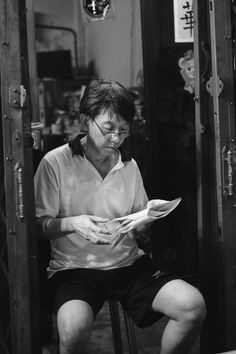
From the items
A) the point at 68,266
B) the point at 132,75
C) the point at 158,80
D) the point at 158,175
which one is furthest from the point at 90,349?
the point at 132,75

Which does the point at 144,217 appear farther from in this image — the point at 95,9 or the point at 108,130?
the point at 95,9

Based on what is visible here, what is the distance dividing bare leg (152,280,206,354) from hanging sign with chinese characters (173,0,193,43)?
1767 mm

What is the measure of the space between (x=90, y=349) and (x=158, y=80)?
8.92 ft

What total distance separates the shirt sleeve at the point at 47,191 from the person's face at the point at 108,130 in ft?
0.83

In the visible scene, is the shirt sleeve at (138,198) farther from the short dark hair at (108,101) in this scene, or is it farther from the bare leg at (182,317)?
the bare leg at (182,317)

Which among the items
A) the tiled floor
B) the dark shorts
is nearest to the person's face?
the dark shorts

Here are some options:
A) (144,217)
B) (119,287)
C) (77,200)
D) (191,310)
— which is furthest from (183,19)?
(191,310)

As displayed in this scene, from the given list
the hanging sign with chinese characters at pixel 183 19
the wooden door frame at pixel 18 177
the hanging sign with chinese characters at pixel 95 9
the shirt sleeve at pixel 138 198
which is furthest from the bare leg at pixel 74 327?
the hanging sign with chinese characters at pixel 183 19

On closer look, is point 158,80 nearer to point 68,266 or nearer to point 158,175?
point 158,175

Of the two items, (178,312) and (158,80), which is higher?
(158,80)

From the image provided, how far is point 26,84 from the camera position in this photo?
7.48ft

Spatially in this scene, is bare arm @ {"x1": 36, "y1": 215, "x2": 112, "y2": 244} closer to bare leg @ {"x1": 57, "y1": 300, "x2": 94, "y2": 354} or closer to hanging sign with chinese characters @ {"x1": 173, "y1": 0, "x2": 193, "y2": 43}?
bare leg @ {"x1": 57, "y1": 300, "x2": 94, "y2": 354}

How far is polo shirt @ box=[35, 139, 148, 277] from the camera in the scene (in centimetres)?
241

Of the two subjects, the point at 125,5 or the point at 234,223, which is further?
the point at 125,5
